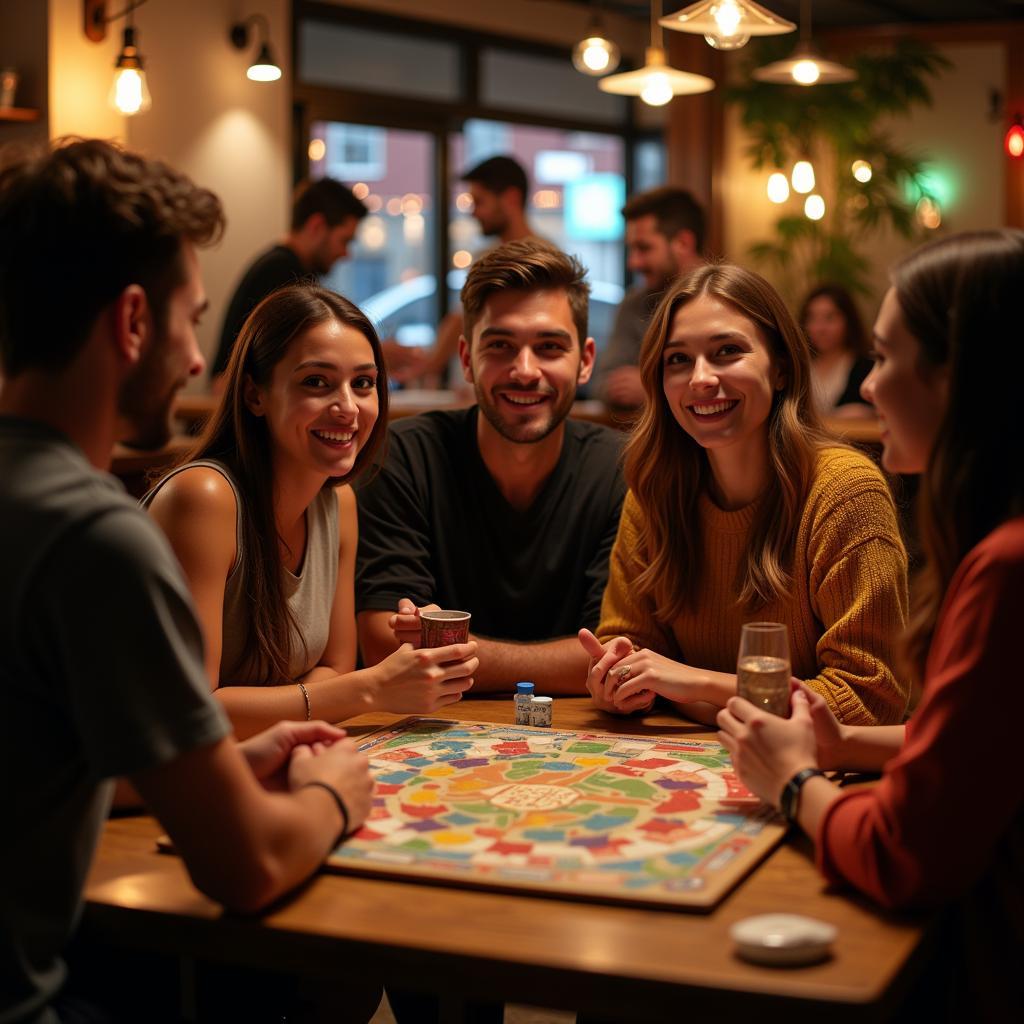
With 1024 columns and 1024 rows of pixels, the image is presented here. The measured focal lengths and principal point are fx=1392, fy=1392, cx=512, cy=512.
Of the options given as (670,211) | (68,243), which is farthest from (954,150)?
(68,243)

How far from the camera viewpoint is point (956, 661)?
144 cm

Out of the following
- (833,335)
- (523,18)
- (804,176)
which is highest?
(523,18)

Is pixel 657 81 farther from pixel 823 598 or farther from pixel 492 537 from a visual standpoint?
pixel 823 598

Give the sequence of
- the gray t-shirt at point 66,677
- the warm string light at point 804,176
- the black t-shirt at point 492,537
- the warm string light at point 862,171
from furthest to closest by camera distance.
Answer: the warm string light at point 862,171, the warm string light at point 804,176, the black t-shirt at point 492,537, the gray t-shirt at point 66,677

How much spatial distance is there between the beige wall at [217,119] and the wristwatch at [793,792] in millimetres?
5952

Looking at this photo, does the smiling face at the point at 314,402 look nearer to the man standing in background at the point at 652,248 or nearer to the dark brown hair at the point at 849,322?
the man standing in background at the point at 652,248

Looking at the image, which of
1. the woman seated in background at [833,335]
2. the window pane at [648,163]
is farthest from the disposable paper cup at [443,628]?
the window pane at [648,163]

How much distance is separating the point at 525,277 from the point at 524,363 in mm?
178

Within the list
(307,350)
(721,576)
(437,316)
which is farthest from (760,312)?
(437,316)

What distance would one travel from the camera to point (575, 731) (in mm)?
2180

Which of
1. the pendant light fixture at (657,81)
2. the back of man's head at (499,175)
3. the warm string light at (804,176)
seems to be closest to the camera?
the pendant light fixture at (657,81)

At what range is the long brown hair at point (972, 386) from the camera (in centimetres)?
151

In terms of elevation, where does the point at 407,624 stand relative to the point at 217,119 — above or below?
below

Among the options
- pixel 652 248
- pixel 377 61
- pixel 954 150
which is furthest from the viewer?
pixel 954 150
